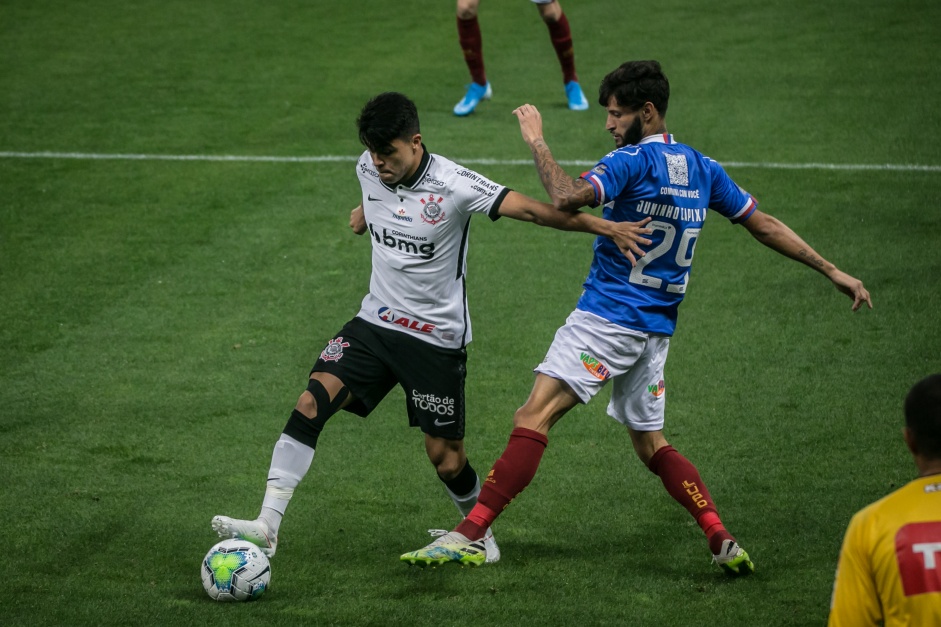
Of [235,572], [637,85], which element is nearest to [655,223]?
[637,85]

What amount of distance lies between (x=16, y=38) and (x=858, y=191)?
10.8m

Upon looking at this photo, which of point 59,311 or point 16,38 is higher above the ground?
point 16,38

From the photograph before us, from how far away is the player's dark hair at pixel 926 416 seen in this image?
3.00 metres

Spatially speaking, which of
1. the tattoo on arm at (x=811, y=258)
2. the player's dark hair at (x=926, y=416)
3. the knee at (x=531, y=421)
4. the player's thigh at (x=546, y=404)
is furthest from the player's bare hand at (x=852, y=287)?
the player's dark hair at (x=926, y=416)

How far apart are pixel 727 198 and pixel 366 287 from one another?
4450 millimetres

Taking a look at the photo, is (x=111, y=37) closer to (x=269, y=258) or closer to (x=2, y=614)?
(x=269, y=258)

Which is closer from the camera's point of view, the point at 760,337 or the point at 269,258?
the point at 760,337

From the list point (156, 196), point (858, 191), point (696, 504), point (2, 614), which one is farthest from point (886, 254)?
point (2, 614)

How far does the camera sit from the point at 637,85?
512 cm

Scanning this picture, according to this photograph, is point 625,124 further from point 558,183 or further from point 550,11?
point 550,11

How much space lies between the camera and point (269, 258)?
970 centimetres

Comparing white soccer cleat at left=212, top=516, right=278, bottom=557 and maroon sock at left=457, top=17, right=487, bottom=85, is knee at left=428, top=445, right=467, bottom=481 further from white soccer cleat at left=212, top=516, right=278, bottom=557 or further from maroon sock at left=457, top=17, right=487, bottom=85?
maroon sock at left=457, top=17, right=487, bottom=85

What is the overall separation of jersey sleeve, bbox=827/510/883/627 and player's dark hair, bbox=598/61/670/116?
8.56 ft

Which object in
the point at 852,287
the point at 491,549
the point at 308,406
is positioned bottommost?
the point at 491,549
